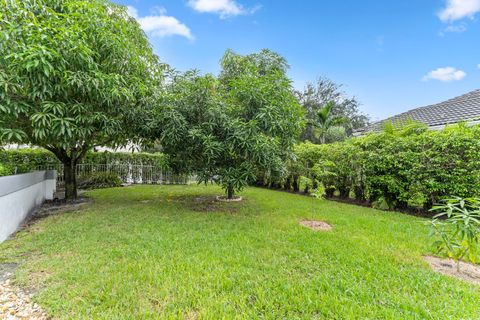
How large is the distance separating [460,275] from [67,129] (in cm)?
744

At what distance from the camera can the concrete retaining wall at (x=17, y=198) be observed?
434 cm

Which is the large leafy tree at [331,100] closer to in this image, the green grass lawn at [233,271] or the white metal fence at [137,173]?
the white metal fence at [137,173]

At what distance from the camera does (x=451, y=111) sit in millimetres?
10664

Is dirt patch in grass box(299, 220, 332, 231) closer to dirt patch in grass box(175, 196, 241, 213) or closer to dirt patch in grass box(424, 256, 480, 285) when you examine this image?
dirt patch in grass box(424, 256, 480, 285)

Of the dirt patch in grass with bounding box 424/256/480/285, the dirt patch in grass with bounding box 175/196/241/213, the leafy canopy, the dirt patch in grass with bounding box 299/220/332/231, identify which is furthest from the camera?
the dirt patch in grass with bounding box 175/196/241/213

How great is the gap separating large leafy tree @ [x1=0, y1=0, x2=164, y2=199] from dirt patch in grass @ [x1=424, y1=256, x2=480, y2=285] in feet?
22.3

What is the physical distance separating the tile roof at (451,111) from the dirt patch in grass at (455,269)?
6406 mm

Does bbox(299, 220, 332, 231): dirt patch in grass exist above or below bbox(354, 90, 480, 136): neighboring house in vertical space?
below

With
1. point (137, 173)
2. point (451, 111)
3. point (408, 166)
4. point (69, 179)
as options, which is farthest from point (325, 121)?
point (69, 179)

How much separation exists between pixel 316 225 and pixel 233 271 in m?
2.97

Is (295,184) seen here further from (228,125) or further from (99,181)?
(99,181)

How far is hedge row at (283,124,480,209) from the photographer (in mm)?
5727

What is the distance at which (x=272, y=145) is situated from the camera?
243 inches

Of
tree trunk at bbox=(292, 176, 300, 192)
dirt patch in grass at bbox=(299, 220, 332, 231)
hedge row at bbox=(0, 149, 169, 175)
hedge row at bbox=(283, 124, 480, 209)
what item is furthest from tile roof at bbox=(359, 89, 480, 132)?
hedge row at bbox=(0, 149, 169, 175)
